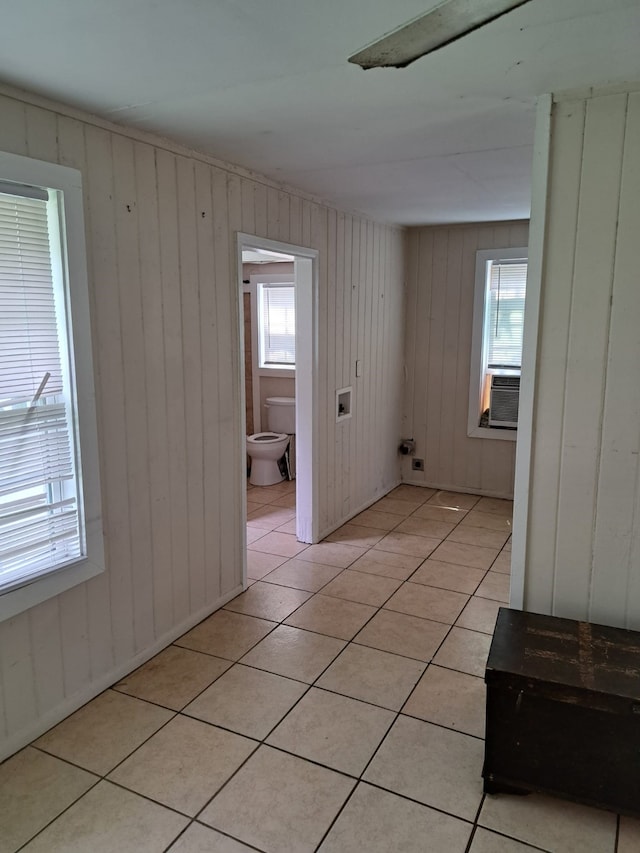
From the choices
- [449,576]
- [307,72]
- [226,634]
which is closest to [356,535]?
[449,576]

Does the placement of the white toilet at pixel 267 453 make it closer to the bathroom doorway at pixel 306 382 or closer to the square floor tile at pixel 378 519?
the square floor tile at pixel 378 519

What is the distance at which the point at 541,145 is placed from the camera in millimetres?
2043

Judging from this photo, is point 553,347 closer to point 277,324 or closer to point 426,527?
point 426,527

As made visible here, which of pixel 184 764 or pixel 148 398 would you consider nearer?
pixel 184 764

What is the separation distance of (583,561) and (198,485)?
1.74m

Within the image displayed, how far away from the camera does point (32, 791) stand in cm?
195

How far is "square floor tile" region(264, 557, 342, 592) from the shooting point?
3.49 meters

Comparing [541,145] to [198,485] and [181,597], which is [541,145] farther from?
[181,597]

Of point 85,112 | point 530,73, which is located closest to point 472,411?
point 530,73

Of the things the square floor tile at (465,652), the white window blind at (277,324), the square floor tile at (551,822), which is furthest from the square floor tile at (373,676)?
the white window blind at (277,324)

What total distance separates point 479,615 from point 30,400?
2.37 meters

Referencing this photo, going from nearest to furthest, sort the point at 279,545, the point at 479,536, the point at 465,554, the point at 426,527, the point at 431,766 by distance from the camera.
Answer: the point at 431,766
the point at 465,554
the point at 279,545
the point at 479,536
the point at 426,527

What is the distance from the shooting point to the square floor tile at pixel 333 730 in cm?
210

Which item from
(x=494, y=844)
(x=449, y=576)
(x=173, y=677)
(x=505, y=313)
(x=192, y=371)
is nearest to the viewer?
(x=494, y=844)
